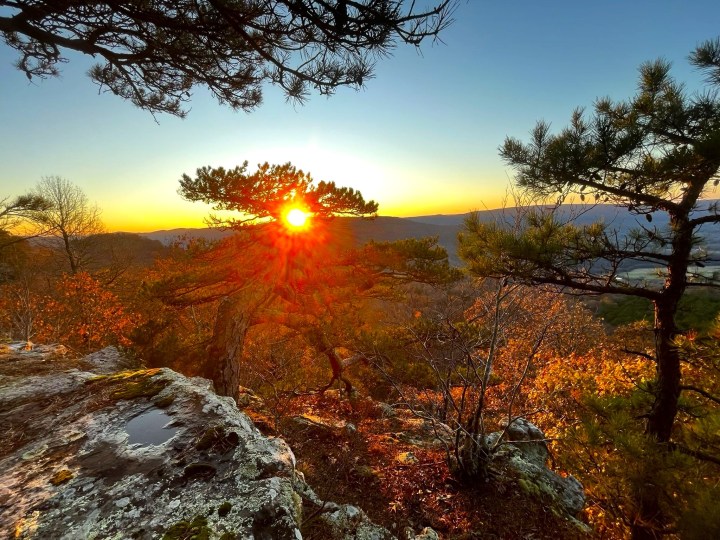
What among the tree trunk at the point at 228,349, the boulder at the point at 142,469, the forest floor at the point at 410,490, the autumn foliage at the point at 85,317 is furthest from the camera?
the autumn foliage at the point at 85,317

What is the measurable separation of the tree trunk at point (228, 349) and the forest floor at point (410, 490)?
2.81 ft

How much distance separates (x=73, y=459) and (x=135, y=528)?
0.77 metres

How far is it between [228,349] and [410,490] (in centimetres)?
402

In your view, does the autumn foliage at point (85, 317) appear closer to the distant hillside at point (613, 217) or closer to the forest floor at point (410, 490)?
the forest floor at point (410, 490)

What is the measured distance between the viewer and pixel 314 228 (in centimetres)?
971

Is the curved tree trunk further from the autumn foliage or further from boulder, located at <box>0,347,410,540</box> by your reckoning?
the autumn foliage

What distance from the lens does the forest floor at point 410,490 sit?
3717 mm

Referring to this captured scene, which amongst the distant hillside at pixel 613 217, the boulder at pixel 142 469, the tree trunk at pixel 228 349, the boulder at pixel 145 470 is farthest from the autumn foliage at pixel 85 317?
the distant hillside at pixel 613 217

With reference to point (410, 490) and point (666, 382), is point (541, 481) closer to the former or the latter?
point (410, 490)

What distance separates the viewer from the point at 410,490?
14.2 feet

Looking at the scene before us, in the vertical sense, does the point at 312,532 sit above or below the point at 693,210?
below

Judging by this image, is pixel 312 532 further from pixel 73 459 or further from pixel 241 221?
pixel 241 221

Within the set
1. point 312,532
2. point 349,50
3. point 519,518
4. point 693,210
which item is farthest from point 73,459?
point 693,210

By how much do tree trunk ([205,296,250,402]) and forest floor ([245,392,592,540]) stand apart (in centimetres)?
86
